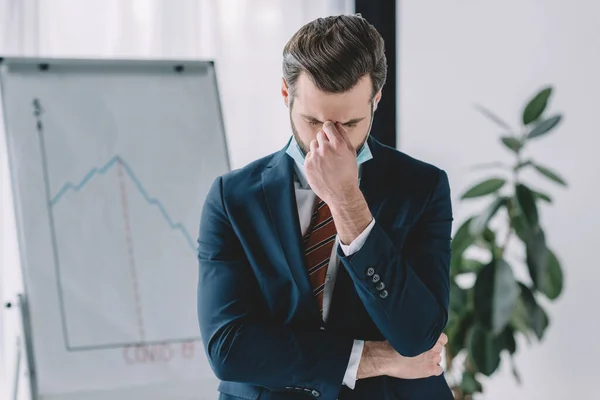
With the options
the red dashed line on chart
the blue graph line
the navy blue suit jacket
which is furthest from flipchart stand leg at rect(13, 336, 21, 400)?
the navy blue suit jacket

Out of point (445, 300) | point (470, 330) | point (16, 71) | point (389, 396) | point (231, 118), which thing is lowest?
point (470, 330)

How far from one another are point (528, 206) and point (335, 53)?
178cm

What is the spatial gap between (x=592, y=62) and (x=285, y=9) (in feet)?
4.12

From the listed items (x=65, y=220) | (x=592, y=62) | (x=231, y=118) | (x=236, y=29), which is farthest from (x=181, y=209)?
(x=592, y=62)

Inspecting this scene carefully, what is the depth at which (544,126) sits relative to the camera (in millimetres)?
2836

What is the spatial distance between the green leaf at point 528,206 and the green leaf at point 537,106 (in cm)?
27

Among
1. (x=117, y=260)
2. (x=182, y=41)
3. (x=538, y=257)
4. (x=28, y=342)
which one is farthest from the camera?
(x=182, y=41)

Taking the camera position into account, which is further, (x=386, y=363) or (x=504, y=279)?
(x=504, y=279)

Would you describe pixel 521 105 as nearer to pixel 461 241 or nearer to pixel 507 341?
pixel 461 241

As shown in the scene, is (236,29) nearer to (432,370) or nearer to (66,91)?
(66,91)

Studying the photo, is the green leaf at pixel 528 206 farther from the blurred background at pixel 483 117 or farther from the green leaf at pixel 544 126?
the green leaf at pixel 544 126

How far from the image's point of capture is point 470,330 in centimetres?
293

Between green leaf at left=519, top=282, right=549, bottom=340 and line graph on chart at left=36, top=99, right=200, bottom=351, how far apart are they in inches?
48.4

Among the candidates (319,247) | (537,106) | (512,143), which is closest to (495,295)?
(512,143)
